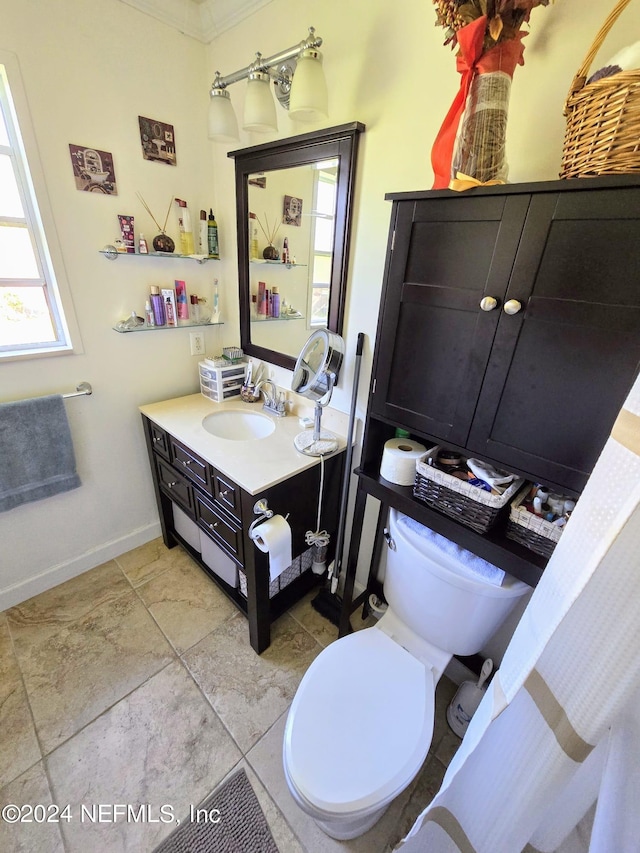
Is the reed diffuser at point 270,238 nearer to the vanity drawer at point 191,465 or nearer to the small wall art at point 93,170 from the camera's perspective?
the small wall art at point 93,170

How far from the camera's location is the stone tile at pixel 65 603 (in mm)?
1541

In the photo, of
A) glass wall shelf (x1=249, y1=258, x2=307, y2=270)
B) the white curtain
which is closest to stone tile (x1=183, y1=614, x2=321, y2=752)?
the white curtain

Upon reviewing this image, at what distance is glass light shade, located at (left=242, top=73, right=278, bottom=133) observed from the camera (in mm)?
1151

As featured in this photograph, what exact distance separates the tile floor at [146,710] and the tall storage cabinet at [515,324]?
0.98m

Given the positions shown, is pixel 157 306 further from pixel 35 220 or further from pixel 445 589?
pixel 445 589

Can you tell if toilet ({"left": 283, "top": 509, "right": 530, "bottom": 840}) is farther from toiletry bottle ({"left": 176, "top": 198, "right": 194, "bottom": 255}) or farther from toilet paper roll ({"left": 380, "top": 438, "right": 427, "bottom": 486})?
toiletry bottle ({"left": 176, "top": 198, "right": 194, "bottom": 255})

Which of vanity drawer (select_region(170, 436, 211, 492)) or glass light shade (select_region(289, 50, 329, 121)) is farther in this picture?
vanity drawer (select_region(170, 436, 211, 492))

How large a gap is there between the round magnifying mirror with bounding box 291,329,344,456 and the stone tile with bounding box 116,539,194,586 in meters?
1.14

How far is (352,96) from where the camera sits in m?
1.14

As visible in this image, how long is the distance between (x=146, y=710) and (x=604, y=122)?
2.05 m

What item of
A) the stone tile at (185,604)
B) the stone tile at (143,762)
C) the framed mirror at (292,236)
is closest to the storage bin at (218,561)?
the stone tile at (185,604)

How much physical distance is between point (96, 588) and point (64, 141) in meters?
1.94

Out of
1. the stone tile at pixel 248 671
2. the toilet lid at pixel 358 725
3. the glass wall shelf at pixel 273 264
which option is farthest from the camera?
the glass wall shelf at pixel 273 264

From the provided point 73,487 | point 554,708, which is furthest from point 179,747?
point 554,708
